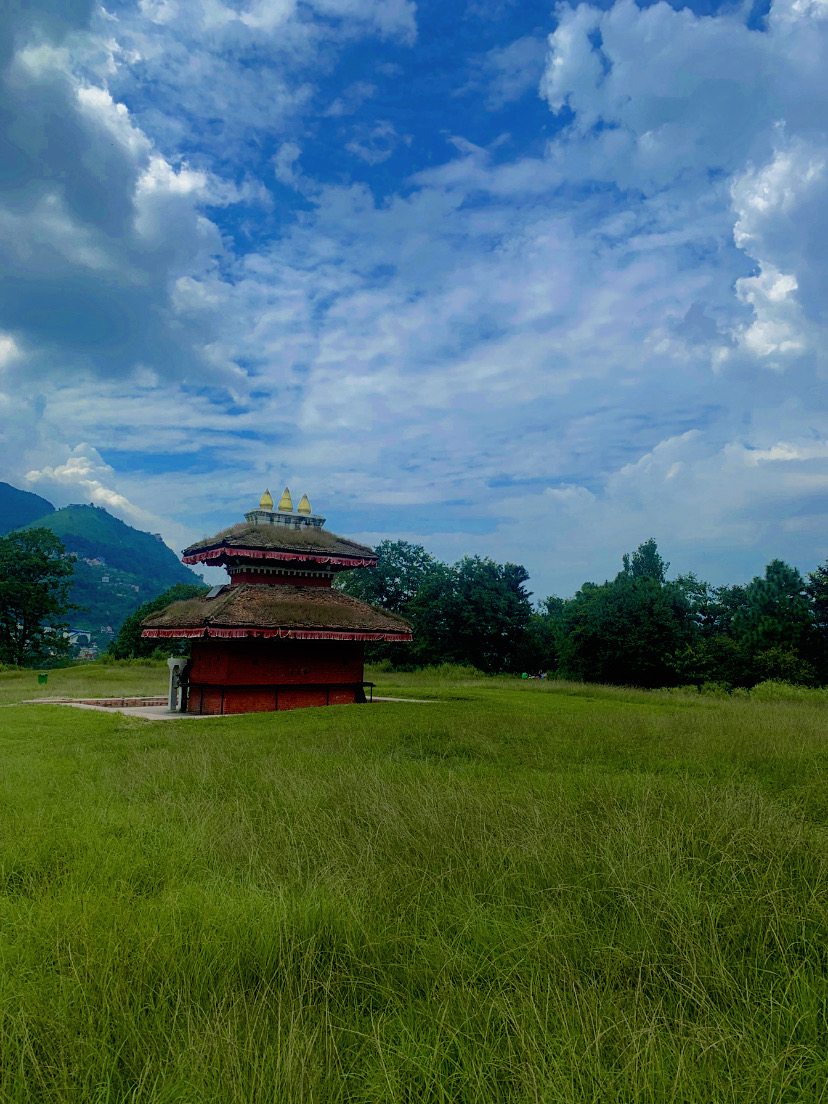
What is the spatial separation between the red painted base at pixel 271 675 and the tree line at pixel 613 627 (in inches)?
863

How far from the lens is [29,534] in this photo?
5550cm

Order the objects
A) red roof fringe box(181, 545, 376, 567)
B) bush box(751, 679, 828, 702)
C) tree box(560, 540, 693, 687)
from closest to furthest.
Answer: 1. red roof fringe box(181, 545, 376, 567)
2. bush box(751, 679, 828, 702)
3. tree box(560, 540, 693, 687)

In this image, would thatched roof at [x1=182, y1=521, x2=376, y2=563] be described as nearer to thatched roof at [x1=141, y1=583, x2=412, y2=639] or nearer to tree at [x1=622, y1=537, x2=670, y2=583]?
thatched roof at [x1=141, y1=583, x2=412, y2=639]

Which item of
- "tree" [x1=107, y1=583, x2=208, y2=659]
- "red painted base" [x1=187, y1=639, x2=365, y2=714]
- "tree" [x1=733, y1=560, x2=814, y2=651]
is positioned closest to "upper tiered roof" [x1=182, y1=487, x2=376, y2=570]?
"red painted base" [x1=187, y1=639, x2=365, y2=714]

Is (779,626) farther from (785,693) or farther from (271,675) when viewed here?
(271,675)

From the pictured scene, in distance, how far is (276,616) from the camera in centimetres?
2006

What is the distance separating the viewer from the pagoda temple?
790 inches

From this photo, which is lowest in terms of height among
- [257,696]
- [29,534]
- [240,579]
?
[257,696]

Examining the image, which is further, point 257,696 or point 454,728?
point 257,696

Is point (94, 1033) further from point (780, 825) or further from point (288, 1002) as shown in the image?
point (780, 825)

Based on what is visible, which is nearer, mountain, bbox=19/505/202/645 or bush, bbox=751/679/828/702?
bush, bbox=751/679/828/702

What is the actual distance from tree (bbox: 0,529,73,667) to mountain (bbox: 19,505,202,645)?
70512 millimetres

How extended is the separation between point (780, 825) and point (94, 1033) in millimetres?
5299

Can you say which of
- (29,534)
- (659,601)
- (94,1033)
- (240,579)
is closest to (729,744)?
(94,1033)
